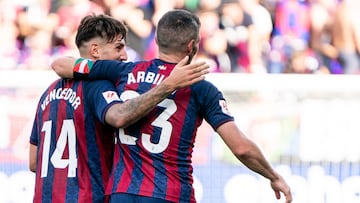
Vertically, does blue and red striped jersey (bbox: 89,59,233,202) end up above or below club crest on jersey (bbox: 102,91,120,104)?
below

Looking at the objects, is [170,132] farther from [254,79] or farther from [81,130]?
[254,79]

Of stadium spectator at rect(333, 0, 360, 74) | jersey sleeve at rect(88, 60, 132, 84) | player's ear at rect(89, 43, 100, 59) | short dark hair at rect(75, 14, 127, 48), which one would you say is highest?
stadium spectator at rect(333, 0, 360, 74)

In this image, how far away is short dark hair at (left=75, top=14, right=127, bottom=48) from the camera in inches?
181

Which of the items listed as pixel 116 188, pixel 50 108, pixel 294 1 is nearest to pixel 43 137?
pixel 50 108

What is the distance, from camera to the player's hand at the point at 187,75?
13.4ft

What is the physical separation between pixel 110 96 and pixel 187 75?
44cm

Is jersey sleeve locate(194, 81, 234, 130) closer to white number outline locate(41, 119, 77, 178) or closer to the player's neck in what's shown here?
the player's neck

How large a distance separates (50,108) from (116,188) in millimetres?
608

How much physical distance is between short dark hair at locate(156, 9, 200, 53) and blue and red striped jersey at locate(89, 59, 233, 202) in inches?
4.7

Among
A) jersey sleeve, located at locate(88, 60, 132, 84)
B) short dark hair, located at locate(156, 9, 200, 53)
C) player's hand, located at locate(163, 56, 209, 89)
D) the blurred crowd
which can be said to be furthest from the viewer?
the blurred crowd

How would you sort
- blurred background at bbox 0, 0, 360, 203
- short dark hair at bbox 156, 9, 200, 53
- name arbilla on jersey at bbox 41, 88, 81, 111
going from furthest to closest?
blurred background at bbox 0, 0, 360, 203 → name arbilla on jersey at bbox 41, 88, 81, 111 → short dark hair at bbox 156, 9, 200, 53

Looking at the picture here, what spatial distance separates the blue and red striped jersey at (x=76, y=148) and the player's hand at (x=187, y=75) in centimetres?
44

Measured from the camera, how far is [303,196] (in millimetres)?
8914

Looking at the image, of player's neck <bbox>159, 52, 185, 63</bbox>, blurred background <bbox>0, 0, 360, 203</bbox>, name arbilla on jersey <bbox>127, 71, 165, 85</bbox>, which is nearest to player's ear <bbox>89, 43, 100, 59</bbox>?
name arbilla on jersey <bbox>127, 71, 165, 85</bbox>
